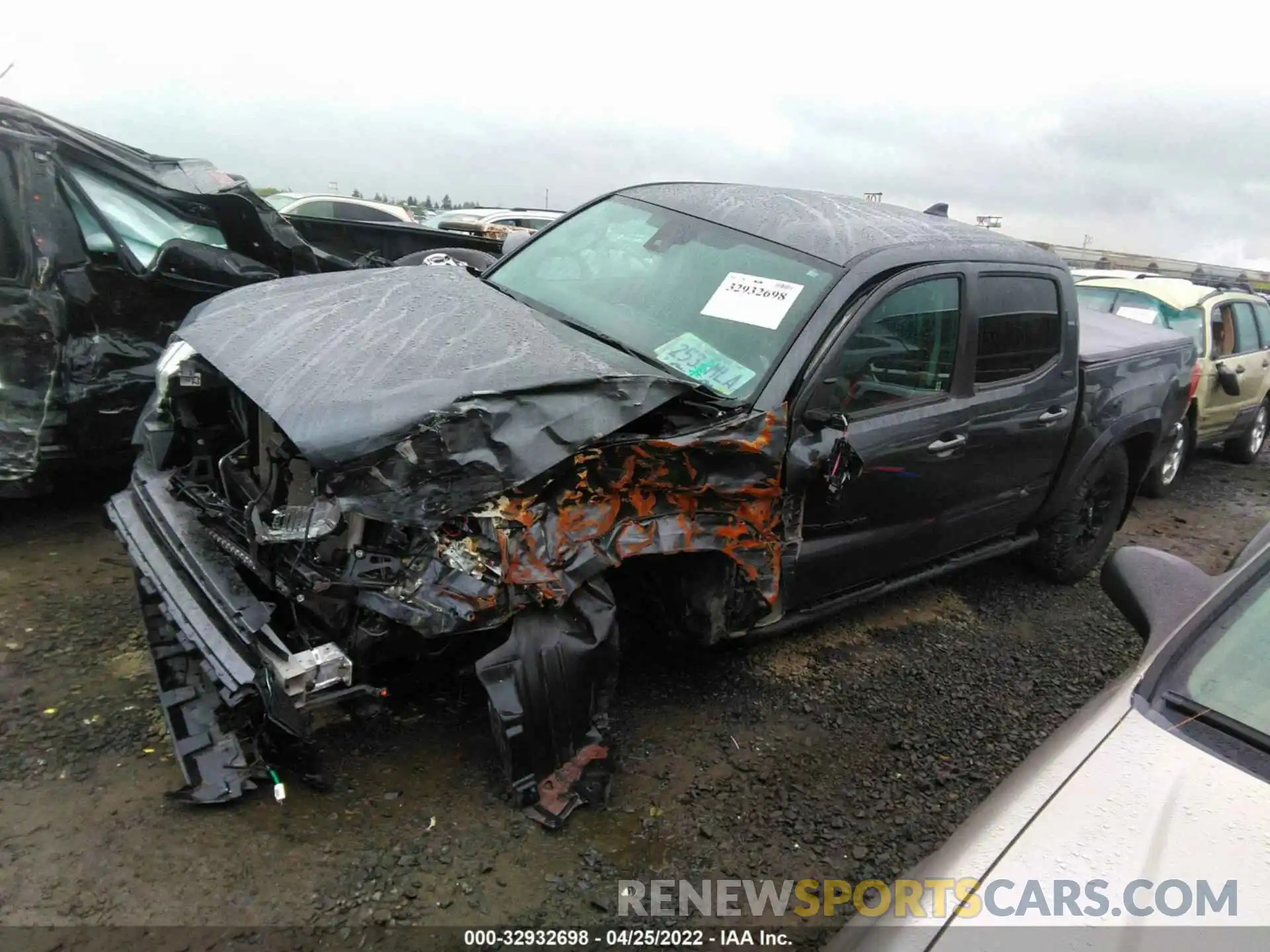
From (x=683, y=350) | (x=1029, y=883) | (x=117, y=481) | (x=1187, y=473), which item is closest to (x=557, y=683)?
(x=683, y=350)

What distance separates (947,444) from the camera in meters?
3.42

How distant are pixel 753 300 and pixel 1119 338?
2.82 metres

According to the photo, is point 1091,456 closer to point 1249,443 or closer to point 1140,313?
point 1140,313

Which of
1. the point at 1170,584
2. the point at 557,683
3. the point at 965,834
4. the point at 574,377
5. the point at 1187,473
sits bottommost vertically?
the point at 1187,473

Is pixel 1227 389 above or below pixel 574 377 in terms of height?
below

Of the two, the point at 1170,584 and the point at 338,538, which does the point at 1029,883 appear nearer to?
the point at 1170,584

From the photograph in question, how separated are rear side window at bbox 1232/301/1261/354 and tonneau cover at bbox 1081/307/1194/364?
2.86 m

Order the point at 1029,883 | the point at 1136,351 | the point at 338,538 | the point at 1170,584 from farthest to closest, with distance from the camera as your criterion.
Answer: the point at 1136,351
the point at 338,538
the point at 1170,584
the point at 1029,883

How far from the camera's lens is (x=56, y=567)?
150 inches

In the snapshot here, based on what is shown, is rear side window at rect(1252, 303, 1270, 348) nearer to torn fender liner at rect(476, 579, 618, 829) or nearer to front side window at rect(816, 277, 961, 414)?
front side window at rect(816, 277, 961, 414)

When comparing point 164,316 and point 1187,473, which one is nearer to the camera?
point 164,316

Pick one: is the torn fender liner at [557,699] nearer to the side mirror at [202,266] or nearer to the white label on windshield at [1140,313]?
the side mirror at [202,266]

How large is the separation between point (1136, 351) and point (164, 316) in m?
5.21

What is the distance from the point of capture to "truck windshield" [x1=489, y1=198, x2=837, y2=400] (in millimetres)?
3000
